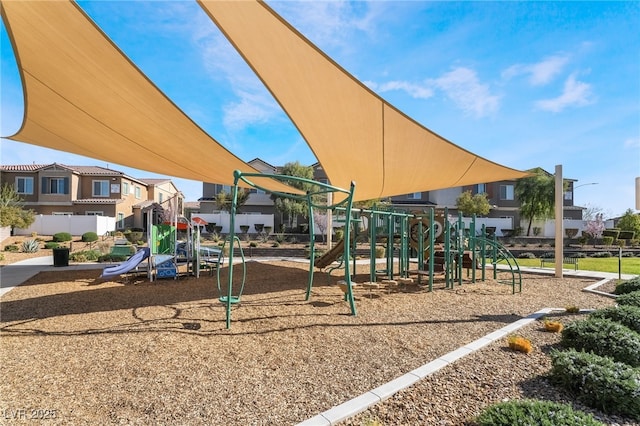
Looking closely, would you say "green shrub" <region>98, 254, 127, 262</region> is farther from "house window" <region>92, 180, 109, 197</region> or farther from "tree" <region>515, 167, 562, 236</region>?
"tree" <region>515, 167, 562, 236</region>

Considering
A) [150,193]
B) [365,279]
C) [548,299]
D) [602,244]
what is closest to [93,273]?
[365,279]

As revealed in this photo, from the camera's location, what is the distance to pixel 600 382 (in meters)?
2.58

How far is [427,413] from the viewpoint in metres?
2.49

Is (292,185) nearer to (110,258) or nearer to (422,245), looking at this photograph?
(110,258)

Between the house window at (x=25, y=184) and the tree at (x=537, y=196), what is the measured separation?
4219cm

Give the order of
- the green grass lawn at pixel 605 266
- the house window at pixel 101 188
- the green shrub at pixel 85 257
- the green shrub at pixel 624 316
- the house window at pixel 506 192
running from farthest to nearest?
1. the house window at pixel 506 192
2. the house window at pixel 101 188
3. the green shrub at pixel 85 257
4. the green grass lawn at pixel 605 266
5. the green shrub at pixel 624 316

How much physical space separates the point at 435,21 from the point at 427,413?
5.93 meters

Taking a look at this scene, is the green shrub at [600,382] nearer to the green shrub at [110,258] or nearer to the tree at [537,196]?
the green shrub at [110,258]

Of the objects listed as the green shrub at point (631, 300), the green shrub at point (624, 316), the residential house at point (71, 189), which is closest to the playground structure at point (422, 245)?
the green shrub at point (631, 300)

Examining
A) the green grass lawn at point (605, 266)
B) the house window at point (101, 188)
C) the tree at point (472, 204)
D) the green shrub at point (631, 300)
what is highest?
the house window at point (101, 188)

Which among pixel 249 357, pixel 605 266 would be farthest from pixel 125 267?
pixel 605 266

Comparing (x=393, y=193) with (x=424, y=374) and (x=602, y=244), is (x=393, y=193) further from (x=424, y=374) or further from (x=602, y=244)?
(x=602, y=244)

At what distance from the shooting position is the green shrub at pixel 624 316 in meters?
4.07

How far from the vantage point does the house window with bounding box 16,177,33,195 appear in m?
28.0
